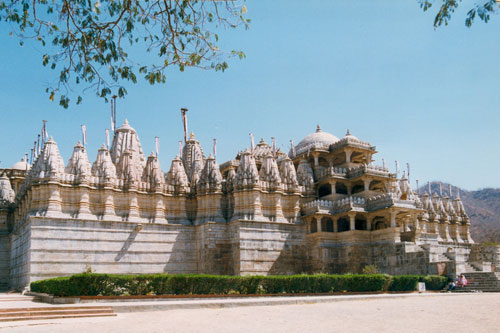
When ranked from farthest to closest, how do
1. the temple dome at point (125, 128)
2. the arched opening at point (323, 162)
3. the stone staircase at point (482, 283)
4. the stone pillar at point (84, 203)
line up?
the temple dome at point (125, 128) < the arched opening at point (323, 162) < the stone pillar at point (84, 203) < the stone staircase at point (482, 283)

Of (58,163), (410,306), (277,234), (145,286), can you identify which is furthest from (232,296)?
(58,163)

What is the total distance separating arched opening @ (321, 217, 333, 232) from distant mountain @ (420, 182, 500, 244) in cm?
5623

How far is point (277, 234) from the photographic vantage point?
36.0 m

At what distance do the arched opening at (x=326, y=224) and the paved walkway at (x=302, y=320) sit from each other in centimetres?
1852

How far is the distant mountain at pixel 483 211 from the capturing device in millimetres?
95769

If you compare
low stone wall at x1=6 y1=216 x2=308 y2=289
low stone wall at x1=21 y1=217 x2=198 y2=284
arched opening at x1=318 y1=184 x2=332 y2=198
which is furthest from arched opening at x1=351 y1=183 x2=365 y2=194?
low stone wall at x1=21 y1=217 x2=198 y2=284

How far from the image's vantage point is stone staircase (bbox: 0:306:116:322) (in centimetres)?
1683

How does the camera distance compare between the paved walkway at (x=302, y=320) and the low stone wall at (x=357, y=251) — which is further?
the low stone wall at (x=357, y=251)

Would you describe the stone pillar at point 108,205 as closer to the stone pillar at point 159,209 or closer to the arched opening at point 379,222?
the stone pillar at point 159,209

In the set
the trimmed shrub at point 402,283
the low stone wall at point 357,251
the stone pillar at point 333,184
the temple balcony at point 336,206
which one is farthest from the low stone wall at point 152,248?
the trimmed shrub at point 402,283

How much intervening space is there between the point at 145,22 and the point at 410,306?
44.4 feet

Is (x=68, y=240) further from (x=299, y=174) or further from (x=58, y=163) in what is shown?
(x=299, y=174)

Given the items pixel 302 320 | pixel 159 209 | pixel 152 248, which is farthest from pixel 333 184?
pixel 302 320

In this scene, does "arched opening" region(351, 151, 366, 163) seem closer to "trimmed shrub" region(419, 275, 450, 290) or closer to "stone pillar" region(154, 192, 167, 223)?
"trimmed shrub" region(419, 275, 450, 290)
